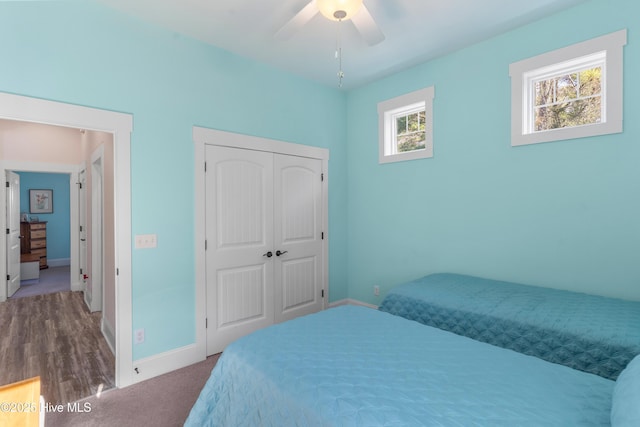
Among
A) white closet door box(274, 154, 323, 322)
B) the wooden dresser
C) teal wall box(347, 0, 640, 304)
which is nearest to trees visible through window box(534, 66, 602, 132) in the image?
teal wall box(347, 0, 640, 304)

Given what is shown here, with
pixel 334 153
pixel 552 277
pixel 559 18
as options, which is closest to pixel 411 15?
pixel 559 18

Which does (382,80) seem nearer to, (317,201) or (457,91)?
(457,91)

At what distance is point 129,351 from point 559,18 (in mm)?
4151

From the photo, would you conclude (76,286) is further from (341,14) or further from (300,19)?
(341,14)

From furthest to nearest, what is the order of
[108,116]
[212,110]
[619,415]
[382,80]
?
[382,80] → [212,110] → [108,116] → [619,415]

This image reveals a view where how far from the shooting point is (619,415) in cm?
87

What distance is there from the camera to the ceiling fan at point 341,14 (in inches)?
67.2

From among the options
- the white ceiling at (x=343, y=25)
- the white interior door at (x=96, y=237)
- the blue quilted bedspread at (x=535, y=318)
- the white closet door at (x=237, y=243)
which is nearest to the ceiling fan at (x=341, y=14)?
the white ceiling at (x=343, y=25)

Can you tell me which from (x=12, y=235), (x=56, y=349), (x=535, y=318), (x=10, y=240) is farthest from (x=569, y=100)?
(x=12, y=235)

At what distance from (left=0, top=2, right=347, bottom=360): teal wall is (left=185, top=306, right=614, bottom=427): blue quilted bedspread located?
4.29 feet

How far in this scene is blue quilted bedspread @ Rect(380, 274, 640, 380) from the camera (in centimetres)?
158

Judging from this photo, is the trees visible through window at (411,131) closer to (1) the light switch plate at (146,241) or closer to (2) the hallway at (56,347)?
(1) the light switch plate at (146,241)

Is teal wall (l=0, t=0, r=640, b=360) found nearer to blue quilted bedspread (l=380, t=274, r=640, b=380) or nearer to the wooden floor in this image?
blue quilted bedspread (l=380, t=274, r=640, b=380)

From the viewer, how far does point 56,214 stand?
7461 mm
